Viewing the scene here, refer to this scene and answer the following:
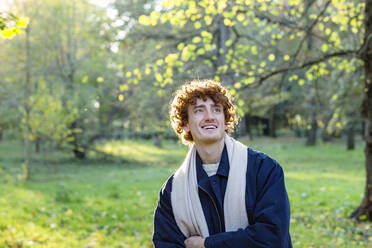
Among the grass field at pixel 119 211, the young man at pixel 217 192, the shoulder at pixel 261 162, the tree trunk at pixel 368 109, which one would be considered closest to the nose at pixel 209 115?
the young man at pixel 217 192

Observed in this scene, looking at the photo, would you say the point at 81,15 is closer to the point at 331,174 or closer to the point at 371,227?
the point at 331,174

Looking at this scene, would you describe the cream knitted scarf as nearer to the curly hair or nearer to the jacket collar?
the jacket collar

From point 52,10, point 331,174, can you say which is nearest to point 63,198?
point 331,174

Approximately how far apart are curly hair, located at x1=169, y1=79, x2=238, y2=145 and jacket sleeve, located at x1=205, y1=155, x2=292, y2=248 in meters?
0.49

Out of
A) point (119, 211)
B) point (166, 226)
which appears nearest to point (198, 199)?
point (166, 226)

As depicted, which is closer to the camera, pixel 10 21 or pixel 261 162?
pixel 261 162

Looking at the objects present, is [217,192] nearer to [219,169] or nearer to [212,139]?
[219,169]

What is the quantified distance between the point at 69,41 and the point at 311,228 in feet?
56.3

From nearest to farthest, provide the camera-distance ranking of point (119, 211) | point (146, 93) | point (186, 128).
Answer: point (186, 128), point (119, 211), point (146, 93)

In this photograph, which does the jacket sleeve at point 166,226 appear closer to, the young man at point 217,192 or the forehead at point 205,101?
the young man at point 217,192

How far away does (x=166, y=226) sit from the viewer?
260 cm

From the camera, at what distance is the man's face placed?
2594 mm

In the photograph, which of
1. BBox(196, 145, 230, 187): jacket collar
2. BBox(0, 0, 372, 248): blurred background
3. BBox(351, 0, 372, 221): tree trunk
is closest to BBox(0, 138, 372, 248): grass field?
BBox(0, 0, 372, 248): blurred background

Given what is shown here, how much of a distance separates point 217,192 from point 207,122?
0.47 m
